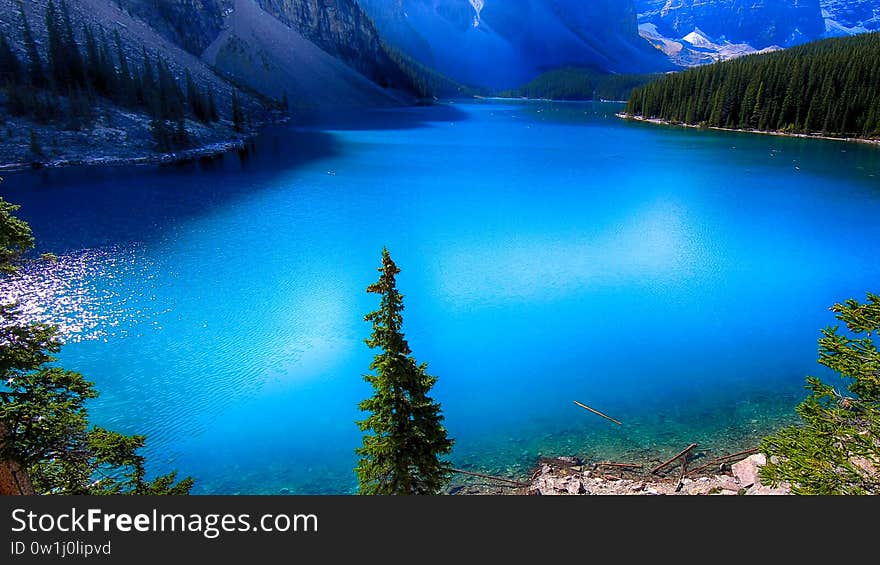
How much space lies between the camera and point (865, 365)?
31.0ft

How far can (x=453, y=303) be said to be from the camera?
26.2 metres

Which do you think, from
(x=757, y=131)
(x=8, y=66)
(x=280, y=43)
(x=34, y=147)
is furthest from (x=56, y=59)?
(x=757, y=131)

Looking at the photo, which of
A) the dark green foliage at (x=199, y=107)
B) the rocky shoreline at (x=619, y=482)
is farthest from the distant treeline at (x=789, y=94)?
the dark green foliage at (x=199, y=107)

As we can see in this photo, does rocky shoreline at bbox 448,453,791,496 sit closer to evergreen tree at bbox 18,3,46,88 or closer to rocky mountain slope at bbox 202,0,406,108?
evergreen tree at bbox 18,3,46,88

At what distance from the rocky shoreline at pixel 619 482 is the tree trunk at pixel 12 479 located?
9.55m

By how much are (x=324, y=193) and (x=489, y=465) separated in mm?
41165

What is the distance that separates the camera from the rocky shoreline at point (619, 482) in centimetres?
1284

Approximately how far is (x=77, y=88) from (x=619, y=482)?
9038 cm

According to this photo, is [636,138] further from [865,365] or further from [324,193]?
[865,365]

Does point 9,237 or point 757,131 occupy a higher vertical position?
point 757,131

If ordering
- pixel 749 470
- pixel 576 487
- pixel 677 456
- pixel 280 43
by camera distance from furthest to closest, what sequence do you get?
pixel 280 43 → pixel 677 456 → pixel 749 470 → pixel 576 487

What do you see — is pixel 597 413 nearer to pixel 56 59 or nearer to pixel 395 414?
pixel 395 414

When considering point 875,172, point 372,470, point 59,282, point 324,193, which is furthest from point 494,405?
point 875,172

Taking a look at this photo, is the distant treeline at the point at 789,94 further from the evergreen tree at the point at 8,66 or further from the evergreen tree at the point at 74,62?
the evergreen tree at the point at 8,66
